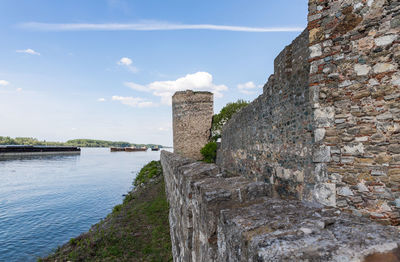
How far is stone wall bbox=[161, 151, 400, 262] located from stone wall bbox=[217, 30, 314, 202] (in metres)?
3.49

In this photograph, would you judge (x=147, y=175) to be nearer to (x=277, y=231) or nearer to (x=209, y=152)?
(x=209, y=152)

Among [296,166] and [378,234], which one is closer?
[378,234]

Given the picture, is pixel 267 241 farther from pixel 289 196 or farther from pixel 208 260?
pixel 289 196

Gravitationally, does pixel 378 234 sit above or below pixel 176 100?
below

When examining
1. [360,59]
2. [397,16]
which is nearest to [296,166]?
[360,59]

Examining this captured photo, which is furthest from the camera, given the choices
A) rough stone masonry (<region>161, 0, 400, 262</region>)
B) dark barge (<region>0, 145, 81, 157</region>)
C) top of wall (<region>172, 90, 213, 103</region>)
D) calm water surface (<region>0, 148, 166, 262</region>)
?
dark barge (<region>0, 145, 81, 157</region>)

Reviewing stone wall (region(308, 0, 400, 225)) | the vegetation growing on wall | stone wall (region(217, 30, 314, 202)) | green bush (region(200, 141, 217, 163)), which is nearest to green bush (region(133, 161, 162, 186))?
green bush (region(200, 141, 217, 163))

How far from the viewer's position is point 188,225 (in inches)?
118

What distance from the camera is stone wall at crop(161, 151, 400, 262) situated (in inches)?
40.9

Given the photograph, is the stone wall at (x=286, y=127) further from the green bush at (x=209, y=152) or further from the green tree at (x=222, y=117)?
the green tree at (x=222, y=117)

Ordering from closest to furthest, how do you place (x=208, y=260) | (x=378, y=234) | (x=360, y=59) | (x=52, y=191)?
1. (x=378, y=234)
2. (x=208, y=260)
3. (x=360, y=59)
4. (x=52, y=191)

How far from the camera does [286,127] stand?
23.7 ft

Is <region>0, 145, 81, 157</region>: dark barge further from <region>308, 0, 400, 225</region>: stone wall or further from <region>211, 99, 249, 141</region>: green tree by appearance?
<region>308, 0, 400, 225</region>: stone wall

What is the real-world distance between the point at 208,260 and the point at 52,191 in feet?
70.5
